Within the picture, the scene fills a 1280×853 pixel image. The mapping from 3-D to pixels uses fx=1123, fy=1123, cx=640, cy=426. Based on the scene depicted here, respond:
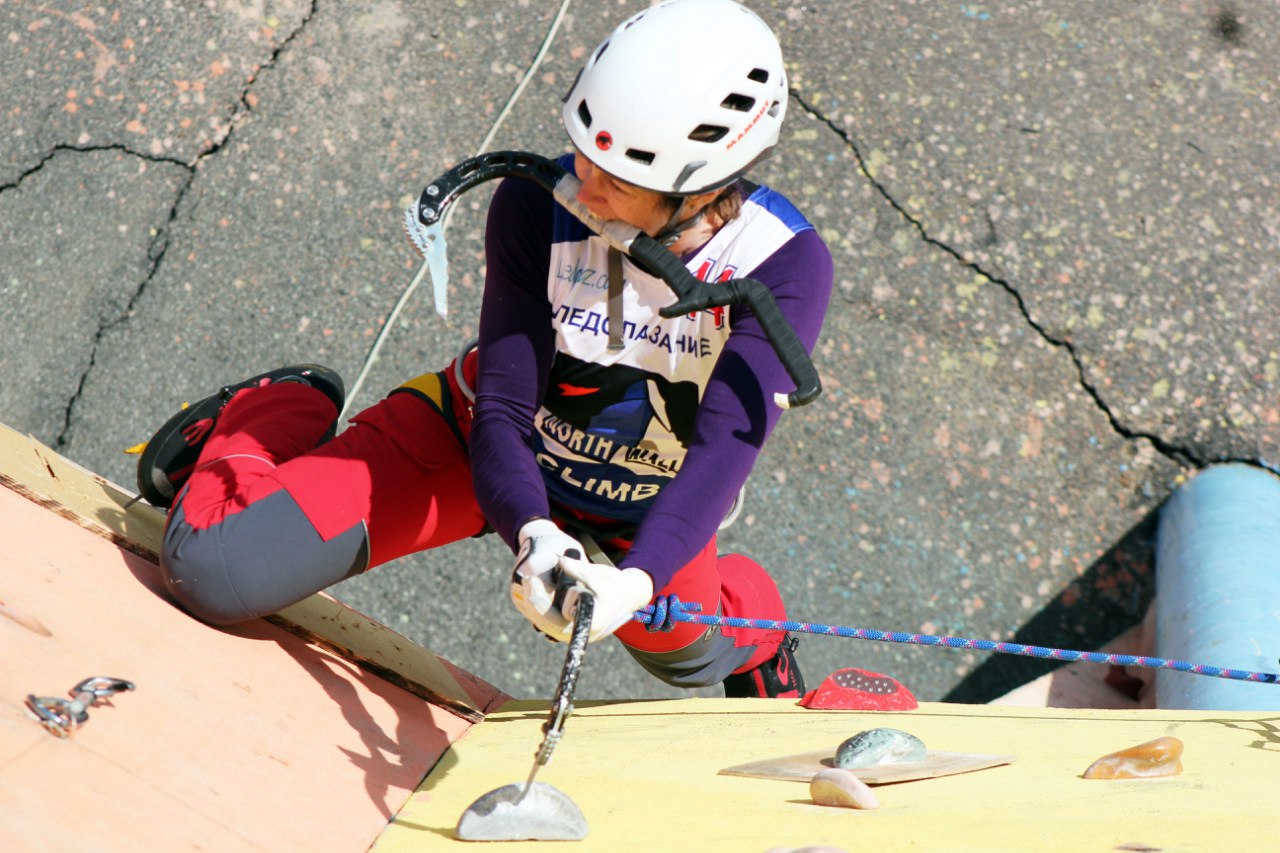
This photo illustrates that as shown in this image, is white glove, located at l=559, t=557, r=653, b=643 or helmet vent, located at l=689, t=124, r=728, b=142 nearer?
white glove, located at l=559, t=557, r=653, b=643

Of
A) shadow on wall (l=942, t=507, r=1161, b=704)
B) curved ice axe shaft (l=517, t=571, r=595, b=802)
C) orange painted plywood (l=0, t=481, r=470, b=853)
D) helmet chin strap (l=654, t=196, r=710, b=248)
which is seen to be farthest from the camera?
shadow on wall (l=942, t=507, r=1161, b=704)

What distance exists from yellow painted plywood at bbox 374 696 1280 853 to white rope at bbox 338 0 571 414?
1277 mm

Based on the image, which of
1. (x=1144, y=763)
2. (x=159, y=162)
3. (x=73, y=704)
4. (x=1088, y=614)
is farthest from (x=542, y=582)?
(x=159, y=162)

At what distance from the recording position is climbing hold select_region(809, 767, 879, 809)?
143 centimetres

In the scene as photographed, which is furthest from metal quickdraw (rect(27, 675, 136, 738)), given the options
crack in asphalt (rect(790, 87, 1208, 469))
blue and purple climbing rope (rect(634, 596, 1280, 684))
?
crack in asphalt (rect(790, 87, 1208, 469))

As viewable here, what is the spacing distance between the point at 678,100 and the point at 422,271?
1517 mm

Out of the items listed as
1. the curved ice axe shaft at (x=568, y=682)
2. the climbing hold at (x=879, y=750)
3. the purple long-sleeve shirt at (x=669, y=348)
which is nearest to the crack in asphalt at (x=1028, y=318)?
the purple long-sleeve shirt at (x=669, y=348)

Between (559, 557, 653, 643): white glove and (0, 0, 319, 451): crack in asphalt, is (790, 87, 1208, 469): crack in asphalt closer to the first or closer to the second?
(0, 0, 319, 451): crack in asphalt

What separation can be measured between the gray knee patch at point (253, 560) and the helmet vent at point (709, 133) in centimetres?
92

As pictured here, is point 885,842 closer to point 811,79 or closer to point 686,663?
point 686,663

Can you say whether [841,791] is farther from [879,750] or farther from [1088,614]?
[1088,614]

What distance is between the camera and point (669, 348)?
188 centimetres

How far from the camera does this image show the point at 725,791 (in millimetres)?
1523

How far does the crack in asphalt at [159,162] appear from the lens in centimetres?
301
